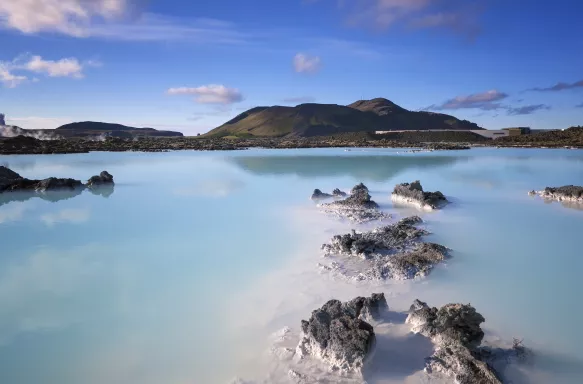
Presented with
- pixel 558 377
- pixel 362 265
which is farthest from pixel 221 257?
pixel 558 377

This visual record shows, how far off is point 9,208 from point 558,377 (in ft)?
41.7

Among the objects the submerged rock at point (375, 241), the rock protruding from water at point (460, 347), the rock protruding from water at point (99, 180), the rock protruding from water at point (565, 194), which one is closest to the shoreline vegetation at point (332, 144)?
the rock protruding from water at point (99, 180)

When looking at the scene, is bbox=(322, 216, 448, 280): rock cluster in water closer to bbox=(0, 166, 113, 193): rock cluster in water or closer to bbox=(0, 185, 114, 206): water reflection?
bbox=(0, 185, 114, 206): water reflection

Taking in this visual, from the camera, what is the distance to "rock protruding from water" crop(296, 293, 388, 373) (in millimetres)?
3504

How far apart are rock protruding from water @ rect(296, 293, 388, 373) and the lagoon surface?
0.16m

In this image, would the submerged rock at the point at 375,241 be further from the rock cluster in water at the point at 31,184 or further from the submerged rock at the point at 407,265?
the rock cluster in water at the point at 31,184

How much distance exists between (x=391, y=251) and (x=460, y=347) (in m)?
3.17

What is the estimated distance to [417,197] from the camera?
36.4ft

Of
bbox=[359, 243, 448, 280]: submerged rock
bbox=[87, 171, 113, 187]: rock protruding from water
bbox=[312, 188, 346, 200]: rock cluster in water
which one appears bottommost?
bbox=[359, 243, 448, 280]: submerged rock

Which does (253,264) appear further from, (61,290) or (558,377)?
(558,377)

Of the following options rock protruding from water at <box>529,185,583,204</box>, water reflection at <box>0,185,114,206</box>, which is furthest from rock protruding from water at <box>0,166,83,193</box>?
rock protruding from water at <box>529,185,583,204</box>

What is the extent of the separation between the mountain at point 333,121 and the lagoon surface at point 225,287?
120 m

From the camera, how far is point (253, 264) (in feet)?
20.7

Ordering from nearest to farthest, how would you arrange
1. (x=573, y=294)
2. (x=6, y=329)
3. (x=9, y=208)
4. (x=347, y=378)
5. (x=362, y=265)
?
1. (x=347, y=378)
2. (x=6, y=329)
3. (x=573, y=294)
4. (x=362, y=265)
5. (x=9, y=208)
